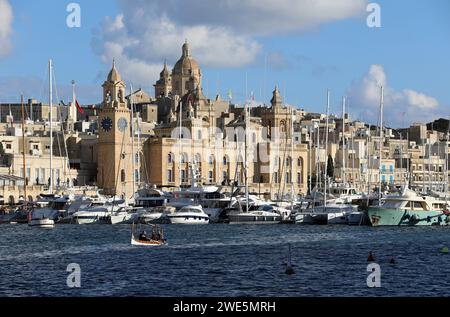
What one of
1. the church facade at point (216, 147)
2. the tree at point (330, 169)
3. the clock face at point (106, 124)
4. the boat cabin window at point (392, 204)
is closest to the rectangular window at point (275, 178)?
the church facade at point (216, 147)

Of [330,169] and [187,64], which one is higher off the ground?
[187,64]

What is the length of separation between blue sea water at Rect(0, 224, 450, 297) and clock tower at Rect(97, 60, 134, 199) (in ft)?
153

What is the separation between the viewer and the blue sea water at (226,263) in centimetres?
4031

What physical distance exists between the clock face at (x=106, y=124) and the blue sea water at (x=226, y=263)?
48931 mm

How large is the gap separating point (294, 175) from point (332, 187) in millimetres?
34477

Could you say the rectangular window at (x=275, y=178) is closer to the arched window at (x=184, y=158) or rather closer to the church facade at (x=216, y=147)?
the church facade at (x=216, y=147)

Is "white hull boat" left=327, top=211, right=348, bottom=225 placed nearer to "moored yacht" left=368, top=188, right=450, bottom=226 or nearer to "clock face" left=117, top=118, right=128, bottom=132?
"moored yacht" left=368, top=188, right=450, bottom=226

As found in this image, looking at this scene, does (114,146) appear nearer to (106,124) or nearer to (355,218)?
(106,124)

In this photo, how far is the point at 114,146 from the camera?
12388 centimetres

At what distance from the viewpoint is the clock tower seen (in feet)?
405

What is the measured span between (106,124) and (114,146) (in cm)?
311

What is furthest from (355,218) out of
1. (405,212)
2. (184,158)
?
(184,158)

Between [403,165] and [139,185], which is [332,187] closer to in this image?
[139,185]
